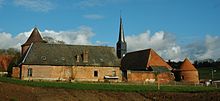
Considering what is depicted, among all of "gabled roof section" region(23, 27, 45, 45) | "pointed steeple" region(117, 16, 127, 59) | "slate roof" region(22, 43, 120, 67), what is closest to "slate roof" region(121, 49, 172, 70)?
"pointed steeple" region(117, 16, 127, 59)

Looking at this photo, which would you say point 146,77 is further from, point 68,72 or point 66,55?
point 66,55

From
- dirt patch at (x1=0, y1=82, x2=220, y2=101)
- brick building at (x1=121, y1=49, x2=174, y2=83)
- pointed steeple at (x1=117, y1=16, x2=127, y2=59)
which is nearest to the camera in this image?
dirt patch at (x1=0, y1=82, x2=220, y2=101)

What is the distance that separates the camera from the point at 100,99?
1283 inches

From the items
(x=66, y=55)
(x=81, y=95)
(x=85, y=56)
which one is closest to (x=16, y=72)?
(x=66, y=55)

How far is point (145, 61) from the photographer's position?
6494 cm

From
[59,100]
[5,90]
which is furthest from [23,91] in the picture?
[59,100]

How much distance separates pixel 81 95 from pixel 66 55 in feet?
76.0

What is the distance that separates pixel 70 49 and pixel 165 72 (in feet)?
57.2

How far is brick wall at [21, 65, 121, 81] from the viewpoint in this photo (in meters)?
52.2

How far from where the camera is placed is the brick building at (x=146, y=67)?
56750mm

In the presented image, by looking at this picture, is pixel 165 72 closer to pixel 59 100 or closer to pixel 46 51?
pixel 46 51

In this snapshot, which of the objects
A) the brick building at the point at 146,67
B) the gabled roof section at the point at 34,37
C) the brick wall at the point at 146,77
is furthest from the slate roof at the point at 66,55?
the gabled roof section at the point at 34,37

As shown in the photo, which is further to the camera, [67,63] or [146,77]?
[146,77]

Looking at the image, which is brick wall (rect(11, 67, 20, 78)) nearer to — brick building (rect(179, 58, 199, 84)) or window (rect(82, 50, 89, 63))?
window (rect(82, 50, 89, 63))
